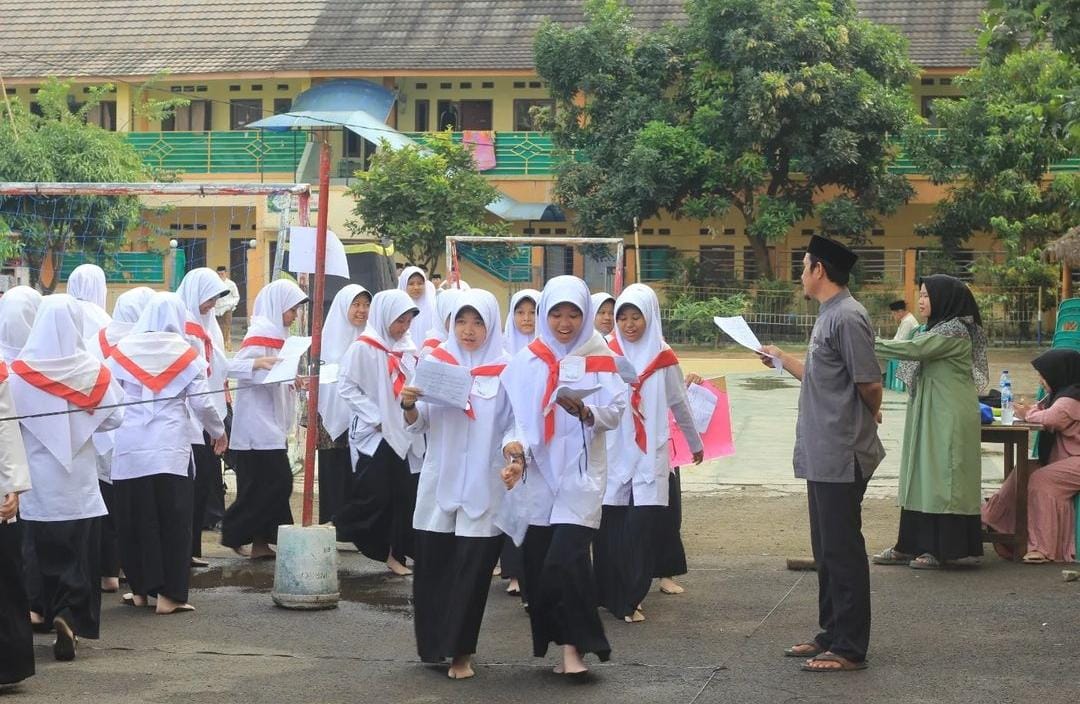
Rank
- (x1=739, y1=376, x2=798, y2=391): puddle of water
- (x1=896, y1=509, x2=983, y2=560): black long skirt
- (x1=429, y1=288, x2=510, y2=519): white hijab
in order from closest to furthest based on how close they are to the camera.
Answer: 1. (x1=429, y1=288, x2=510, y2=519): white hijab
2. (x1=896, y1=509, x2=983, y2=560): black long skirt
3. (x1=739, y1=376, x2=798, y2=391): puddle of water

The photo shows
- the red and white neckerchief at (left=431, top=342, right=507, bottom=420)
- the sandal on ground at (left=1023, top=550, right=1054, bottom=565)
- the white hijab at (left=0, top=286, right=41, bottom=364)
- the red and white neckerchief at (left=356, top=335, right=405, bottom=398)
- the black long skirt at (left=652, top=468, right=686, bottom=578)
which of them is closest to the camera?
the red and white neckerchief at (left=431, top=342, right=507, bottom=420)

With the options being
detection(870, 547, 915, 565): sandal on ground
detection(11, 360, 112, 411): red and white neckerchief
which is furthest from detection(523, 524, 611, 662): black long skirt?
detection(870, 547, 915, 565): sandal on ground

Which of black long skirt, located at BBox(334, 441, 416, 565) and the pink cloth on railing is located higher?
the pink cloth on railing

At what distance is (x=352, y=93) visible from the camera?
33.7 meters

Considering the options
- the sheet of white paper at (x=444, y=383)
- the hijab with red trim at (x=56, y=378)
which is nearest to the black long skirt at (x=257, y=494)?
the hijab with red trim at (x=56, y=378)

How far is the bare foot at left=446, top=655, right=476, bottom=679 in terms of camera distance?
6.87 meters

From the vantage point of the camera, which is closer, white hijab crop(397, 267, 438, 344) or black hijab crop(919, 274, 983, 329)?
black hijab crop(919, 274, 983, 329)

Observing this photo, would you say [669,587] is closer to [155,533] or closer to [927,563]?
[927,563]

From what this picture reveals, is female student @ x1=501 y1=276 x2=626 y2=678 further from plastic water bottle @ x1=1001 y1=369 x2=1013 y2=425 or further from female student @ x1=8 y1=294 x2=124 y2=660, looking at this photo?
plastic water bottle @ x1=1001 y1=369 x2=1013 y2=425

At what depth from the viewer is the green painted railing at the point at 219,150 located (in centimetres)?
3378

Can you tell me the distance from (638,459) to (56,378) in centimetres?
297

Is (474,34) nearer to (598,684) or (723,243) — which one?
(723,243)

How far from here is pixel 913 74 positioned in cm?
2920

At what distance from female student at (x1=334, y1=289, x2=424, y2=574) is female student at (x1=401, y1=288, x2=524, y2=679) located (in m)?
2.56
